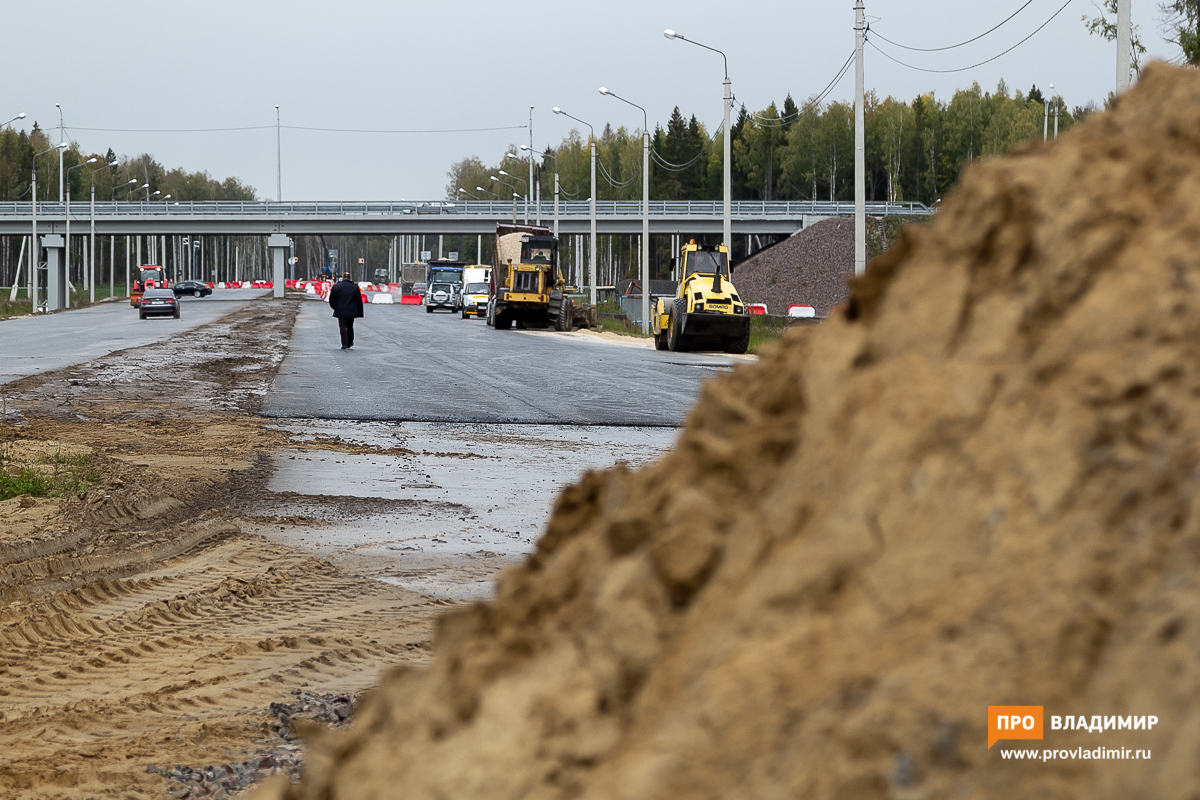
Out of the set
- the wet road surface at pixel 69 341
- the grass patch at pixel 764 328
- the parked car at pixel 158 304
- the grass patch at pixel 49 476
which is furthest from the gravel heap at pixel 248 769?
the parked car at pixel 158 304

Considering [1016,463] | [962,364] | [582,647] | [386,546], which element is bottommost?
[386,546]

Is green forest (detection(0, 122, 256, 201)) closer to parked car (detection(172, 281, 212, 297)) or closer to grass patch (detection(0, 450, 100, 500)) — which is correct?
parked car (detection(172, 281, 212, 297))

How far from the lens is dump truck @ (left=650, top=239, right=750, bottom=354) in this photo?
1198 inches

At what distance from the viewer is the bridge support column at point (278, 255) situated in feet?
293

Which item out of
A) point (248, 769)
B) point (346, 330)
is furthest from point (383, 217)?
point (248, 769)

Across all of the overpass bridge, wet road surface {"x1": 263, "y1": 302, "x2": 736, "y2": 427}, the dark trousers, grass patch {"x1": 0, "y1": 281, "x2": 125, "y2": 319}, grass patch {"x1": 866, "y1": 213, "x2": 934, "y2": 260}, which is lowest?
wet road surface {"x1": 263, "y1": 302, "x2": 736, "y2": 427}

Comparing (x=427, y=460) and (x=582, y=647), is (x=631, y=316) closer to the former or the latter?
(x=427, y=460)

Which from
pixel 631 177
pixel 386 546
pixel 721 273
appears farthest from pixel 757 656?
pixel 631 177

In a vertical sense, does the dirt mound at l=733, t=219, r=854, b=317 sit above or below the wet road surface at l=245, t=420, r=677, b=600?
above

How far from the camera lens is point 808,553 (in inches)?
81.0

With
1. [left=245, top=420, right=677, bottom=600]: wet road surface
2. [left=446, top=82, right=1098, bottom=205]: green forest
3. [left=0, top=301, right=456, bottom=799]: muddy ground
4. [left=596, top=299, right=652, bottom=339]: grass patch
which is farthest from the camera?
[left=446, top=82, right=1098, bottom=205]: green forest

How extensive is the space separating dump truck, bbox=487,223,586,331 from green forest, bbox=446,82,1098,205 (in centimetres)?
5726

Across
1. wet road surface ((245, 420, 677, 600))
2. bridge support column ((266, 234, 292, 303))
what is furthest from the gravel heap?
bridge support column ((266, 234, 292, 303))

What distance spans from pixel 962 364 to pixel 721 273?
2903cm
